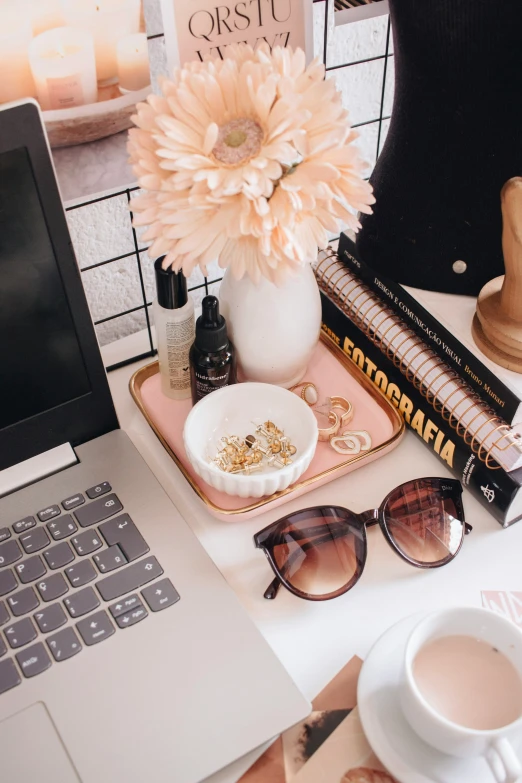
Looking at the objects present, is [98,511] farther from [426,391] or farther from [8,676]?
[426,391]

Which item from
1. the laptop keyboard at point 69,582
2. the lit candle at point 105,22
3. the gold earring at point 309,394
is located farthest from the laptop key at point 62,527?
the lit candle at point 105,22

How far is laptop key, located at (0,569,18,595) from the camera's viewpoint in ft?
1.54

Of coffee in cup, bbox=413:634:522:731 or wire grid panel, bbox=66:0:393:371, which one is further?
wire grid panel, bbox=66:0:393:371

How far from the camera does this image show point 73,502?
0.52m

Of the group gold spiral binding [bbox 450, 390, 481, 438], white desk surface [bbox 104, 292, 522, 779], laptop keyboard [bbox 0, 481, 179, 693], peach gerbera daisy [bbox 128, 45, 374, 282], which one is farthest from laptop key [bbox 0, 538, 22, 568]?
gold spiral binding [bbox 450, 390, 481, 438]

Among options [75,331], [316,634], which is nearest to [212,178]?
[75,331]

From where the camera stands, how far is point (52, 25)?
19.0 inches

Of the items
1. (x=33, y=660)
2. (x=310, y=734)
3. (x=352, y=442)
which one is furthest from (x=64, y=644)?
(x=352, y=442)

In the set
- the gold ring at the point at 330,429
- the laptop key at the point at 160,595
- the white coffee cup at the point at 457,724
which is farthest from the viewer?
the gold ring at the point at 330,429

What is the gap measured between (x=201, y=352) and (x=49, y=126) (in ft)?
0.65

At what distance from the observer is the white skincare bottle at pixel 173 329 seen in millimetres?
538

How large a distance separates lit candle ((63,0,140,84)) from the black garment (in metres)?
0.19

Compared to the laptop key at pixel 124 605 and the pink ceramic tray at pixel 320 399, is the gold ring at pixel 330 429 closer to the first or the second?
the pink ceramic tray at pixel 320 399

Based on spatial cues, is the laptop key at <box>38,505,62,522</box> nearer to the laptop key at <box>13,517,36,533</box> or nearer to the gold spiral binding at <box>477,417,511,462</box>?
the laptop key at <box>13,517,36,533</box>
